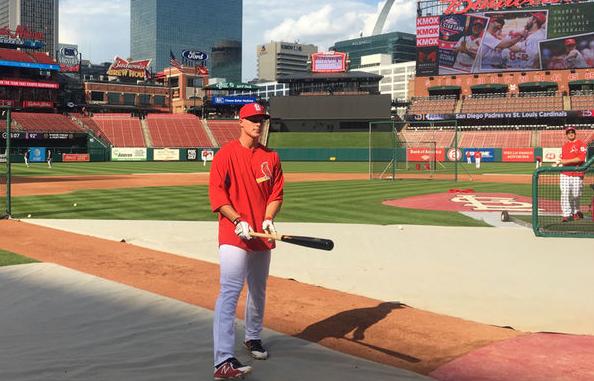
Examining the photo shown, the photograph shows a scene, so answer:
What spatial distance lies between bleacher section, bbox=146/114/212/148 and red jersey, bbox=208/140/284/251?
75.3m

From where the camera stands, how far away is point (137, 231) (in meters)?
13.0

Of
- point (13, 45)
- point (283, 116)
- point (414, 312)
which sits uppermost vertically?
point (13, 45)

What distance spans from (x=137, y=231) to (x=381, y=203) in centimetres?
968

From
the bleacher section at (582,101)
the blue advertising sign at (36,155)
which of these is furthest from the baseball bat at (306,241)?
the bleacher section at (582,101)

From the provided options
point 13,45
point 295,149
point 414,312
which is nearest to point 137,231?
point 414,312

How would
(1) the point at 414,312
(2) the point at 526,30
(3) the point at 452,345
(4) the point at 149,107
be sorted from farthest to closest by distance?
1. (4) the point at 149,107
2. (2) the point at 526,30
3. (1) the point at 414,312
4. (3) the point at 452,345

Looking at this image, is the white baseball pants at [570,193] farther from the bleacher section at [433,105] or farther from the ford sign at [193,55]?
the ford sign at [193,55]

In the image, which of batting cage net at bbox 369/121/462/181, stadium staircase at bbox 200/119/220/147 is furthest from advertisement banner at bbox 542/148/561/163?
stadium staircase at bbox 200/119/220/147

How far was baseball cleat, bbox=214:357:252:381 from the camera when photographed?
4.38 m

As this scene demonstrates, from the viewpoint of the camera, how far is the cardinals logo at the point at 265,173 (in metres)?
4.81

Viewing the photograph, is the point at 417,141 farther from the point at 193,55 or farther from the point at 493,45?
the point at 193,55

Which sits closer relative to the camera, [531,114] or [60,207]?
[60,207]

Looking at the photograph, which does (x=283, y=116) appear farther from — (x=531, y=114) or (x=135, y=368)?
(x=135, y=368)

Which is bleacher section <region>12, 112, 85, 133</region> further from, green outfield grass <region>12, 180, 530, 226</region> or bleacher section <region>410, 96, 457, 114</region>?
bleacher section <region>410, 96, 457, 114</region>
